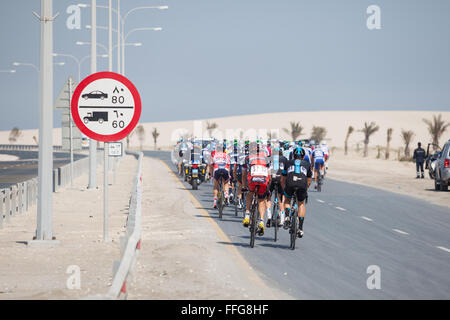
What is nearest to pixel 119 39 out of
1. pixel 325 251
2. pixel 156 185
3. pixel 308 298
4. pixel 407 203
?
pixel 156 185

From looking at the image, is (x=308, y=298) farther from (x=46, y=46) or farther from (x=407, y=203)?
(x=407, y=203)

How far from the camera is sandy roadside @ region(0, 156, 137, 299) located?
33.9 ft

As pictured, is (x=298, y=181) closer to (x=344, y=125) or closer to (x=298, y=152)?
(x=298, y=152)

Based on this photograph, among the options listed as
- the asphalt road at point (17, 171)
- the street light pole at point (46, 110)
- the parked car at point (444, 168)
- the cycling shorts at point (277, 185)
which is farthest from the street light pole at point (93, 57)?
the parked car at point (444, 168)

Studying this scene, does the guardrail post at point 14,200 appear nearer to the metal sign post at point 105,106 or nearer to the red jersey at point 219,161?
the red jersey at point 219,161

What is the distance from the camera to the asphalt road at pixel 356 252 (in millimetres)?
10406

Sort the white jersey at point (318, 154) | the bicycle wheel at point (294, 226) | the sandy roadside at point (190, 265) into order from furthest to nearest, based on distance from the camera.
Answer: the white jersey at point (318, 154)
the bicycle wheel at point (294, 226)
the sandy roadside at point (190, 265)

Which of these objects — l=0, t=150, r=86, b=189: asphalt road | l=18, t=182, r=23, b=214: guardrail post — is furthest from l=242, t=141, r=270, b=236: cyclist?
l=0, t=150, r=86, b=189: asphalt road

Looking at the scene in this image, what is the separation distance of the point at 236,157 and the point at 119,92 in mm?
7432

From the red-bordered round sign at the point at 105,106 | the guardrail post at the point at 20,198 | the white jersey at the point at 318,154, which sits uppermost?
the red-bordered round sign at the point at 105,106

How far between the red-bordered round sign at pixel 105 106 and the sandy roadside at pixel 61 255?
215cm

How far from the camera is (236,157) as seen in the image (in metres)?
19.9

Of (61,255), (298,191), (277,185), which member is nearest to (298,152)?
(298,191)

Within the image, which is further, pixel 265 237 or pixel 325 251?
pixel 265 237
